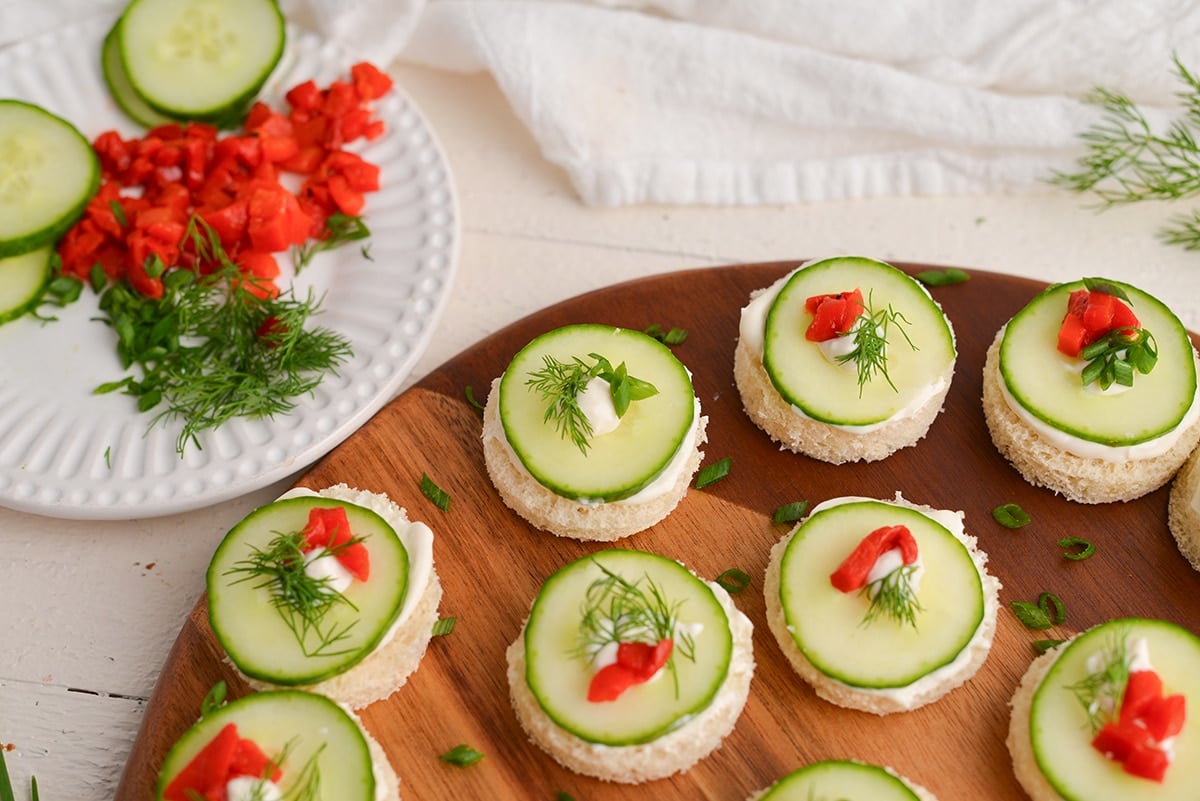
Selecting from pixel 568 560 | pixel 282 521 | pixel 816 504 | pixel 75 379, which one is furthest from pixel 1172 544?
pixel 75 379

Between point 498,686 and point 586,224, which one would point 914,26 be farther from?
point 498,686

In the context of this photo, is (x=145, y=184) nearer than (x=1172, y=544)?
No

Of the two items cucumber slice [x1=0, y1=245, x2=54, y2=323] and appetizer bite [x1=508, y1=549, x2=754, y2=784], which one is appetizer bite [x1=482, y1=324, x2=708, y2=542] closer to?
appetizer bite [x1=508, y1=549, x2=754, y2=784]

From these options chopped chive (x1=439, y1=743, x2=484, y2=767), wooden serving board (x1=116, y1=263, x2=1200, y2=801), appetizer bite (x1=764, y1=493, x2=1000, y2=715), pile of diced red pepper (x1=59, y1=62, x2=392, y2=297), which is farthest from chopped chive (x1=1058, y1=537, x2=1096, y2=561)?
pile of diced red pepper (x1=59, y1=62, x2=392, y2=297)

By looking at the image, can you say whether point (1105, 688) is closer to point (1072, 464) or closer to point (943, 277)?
point (1072, 464)

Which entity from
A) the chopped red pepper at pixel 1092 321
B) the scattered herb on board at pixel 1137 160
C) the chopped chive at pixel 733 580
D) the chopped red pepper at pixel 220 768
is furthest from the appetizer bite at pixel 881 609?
the scattered herb on board at pixel 1137 160

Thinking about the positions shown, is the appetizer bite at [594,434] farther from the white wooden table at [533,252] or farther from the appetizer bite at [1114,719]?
the appetizer bite at [1114,719]
